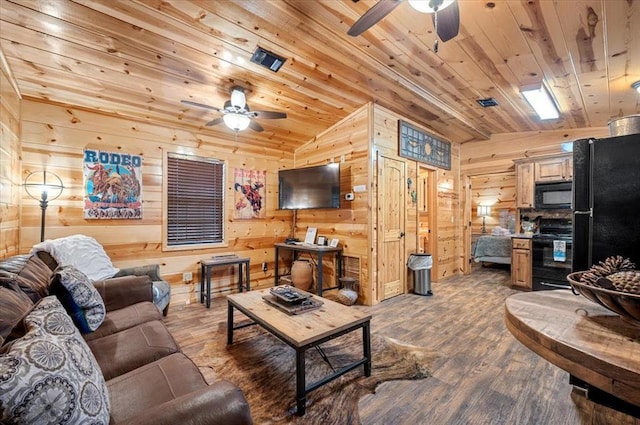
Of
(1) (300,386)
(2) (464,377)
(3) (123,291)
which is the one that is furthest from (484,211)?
(3) (123,291)

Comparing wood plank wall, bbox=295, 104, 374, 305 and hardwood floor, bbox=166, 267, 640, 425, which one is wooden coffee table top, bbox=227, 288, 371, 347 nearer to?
hardwood floor, bbox=166, 267, 640, 425

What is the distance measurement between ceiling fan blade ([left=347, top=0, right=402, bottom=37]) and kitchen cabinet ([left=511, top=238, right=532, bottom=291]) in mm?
4508

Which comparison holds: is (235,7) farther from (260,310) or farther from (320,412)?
(320,412)

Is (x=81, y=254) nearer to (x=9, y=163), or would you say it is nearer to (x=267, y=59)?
(x=9, y=163)

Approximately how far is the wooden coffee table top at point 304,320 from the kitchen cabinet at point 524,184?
4.85 m

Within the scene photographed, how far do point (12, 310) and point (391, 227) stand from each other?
3.84 m

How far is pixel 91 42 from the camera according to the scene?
7.80ft

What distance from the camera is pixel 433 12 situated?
1.80m

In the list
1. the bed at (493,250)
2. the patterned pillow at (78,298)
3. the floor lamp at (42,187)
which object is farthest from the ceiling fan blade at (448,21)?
the bed at (493,250)

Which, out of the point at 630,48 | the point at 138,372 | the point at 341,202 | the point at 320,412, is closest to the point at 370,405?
the point at 320,412

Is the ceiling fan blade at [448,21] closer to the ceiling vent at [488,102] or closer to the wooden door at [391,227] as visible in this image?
the wooden door at [391,227]

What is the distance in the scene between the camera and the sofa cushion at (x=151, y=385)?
1.17m

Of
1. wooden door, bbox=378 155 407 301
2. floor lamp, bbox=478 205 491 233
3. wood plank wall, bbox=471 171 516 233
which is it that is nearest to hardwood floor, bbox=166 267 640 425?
wooden door, bbox=378 155 407 301

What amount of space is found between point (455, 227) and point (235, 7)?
526 cm
